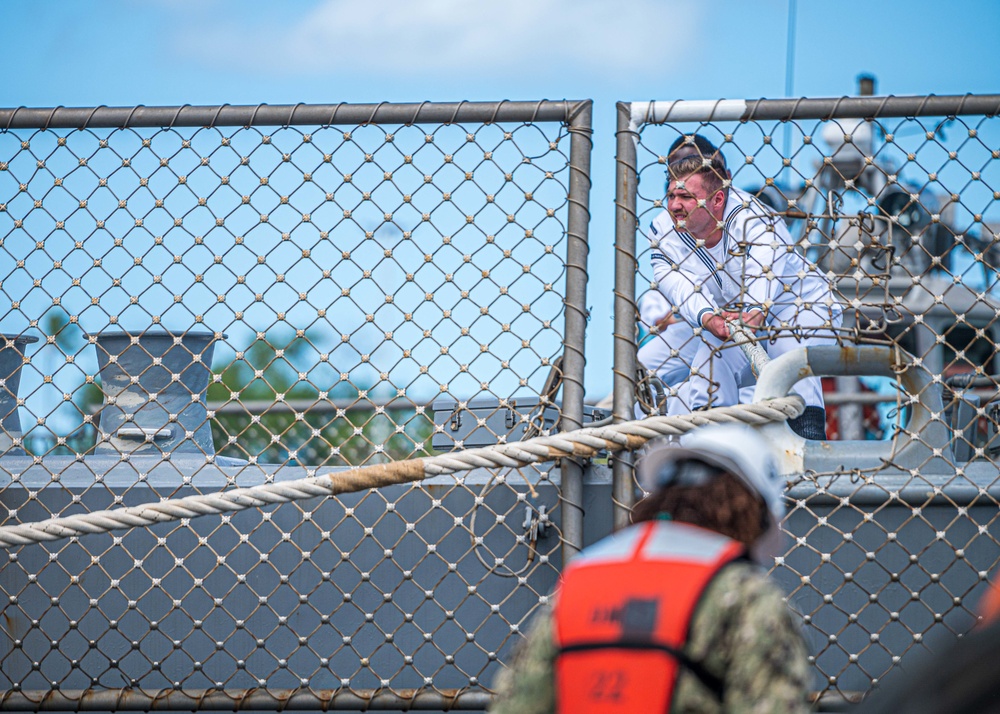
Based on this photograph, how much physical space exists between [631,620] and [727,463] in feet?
1.27

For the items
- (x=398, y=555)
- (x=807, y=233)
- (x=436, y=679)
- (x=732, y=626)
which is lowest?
(x=436, y=679)

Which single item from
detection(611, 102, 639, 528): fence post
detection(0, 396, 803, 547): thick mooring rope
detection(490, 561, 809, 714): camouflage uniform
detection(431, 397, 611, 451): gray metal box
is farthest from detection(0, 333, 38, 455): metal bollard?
detection(490, 561, 809, 714): camouflage uniform

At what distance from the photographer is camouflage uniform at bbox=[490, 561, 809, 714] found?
70.4 inches

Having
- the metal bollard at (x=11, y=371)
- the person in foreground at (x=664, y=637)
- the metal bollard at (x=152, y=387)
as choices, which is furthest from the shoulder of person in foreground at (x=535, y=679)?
the metal bollard at (x=11, y=371)

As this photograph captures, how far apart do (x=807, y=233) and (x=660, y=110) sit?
0.63m

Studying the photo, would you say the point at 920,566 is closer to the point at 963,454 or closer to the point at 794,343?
the point at 794,343

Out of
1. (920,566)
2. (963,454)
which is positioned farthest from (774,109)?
(963,454)

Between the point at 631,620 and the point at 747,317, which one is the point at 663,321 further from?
the point at 631,620

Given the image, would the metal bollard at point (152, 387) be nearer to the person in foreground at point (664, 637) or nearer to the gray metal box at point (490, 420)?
the gray metal box at point (490, 420)

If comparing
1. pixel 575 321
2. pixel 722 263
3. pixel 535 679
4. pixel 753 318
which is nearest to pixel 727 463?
pixel 535 679

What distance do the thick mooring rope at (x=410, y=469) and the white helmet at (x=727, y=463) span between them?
52.1 inches

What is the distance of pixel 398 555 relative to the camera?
387cm

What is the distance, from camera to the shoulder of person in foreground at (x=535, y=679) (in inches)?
76.5

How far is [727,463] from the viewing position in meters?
2.04
